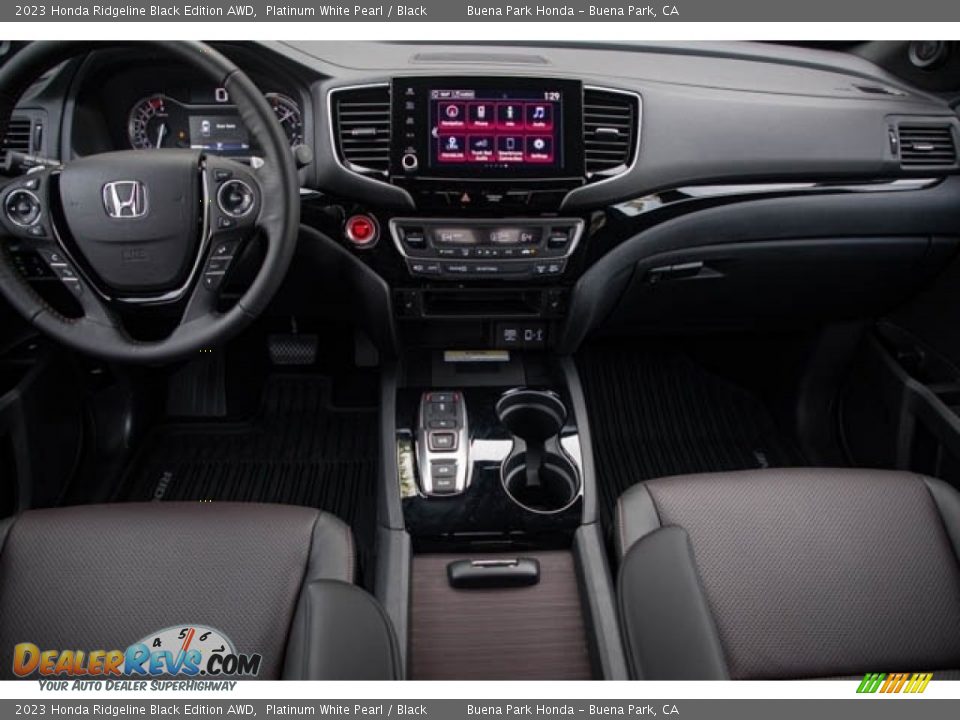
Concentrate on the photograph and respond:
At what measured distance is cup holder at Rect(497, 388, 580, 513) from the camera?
162 centimetres

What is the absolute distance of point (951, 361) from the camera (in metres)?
1.80

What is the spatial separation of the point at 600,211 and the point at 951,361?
1.00 meters

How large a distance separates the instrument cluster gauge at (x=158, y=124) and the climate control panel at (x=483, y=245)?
51 cm

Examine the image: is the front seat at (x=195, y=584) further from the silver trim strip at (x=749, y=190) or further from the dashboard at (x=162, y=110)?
the silver trim strip at (x=749, y=190)

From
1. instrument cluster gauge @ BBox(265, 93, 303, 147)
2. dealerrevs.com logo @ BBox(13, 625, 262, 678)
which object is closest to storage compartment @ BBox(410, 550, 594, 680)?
dealerrevs.com logo @ BBox(13, 625, 262, 678)

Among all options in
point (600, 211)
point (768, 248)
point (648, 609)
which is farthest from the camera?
point (768, 248)

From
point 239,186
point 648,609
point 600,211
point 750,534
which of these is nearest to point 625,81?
point 600,211

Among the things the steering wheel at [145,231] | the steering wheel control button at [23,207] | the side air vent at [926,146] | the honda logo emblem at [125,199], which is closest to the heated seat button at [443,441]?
the steering wheel at [145,231]

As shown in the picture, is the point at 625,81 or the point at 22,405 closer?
the point at 625,81

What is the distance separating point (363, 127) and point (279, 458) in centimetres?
105

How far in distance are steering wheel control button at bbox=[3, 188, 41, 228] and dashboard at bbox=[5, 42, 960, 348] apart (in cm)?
28

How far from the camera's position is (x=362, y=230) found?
1553 millimetres

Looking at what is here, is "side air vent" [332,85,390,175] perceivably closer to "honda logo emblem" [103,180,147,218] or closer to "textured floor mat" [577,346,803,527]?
"honda logo emblem" [103,180,147,218]

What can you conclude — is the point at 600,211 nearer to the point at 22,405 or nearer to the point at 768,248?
the point at 768,248
